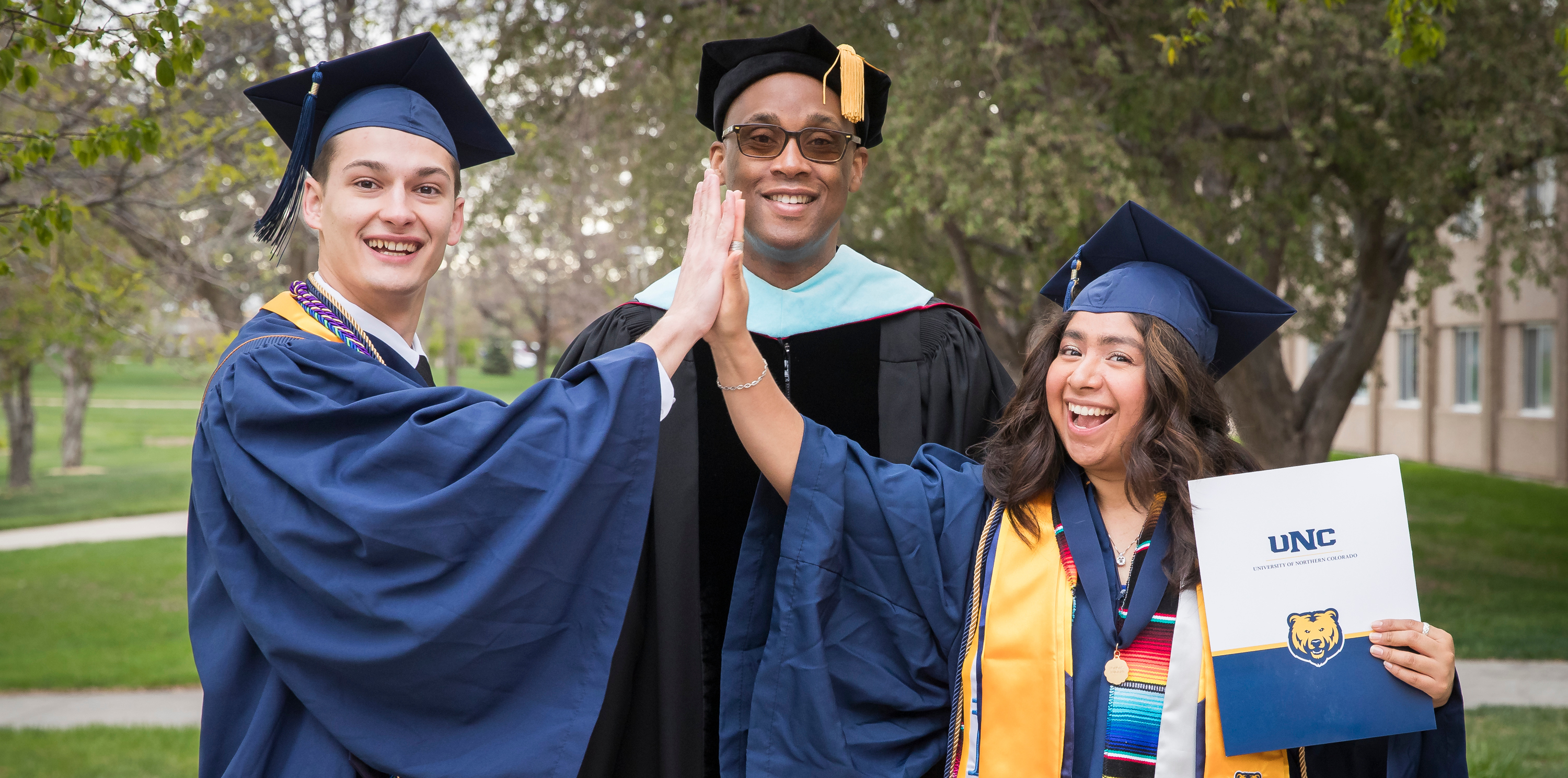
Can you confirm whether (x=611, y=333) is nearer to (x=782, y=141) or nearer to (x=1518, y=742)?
(x=782, y=141)

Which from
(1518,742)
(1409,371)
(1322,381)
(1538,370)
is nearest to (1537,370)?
(1538,370)

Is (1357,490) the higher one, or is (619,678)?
(1357,490)

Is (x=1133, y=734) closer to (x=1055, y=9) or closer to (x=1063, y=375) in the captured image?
(x=1063, y=375)

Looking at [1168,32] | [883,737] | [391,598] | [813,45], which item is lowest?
[883,737]

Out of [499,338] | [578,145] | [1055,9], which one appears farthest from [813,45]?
[499,338]

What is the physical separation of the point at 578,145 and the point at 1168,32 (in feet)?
17.8

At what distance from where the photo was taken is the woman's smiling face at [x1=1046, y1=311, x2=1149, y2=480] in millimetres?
2070

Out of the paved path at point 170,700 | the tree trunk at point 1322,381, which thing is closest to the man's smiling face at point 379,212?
the paved path at point 170,700

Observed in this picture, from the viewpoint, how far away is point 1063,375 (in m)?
2.13

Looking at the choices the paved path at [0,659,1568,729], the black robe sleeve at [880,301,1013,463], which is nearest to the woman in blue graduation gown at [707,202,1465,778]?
the black robe sleeve at [880,301,1013,463]

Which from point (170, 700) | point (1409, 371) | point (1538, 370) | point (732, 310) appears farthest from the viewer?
point (1409, 371)

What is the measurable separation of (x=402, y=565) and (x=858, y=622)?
0.85 m

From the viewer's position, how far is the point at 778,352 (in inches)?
108

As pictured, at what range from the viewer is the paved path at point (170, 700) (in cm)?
676
